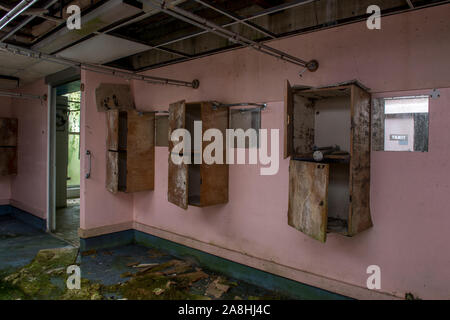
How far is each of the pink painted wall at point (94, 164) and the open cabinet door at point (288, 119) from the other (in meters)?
2.79

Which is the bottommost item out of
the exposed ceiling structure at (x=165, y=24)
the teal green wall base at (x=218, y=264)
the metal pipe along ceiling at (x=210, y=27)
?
the teal green wall base at (x=218, y=264)

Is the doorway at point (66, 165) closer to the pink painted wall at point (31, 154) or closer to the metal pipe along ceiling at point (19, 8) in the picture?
the pink painted wall at point (31, 154)

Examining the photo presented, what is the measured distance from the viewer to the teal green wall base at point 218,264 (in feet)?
9.36

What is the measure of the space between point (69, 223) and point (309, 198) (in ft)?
15.9

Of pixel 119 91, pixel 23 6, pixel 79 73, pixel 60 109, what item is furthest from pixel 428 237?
pixel 60 109

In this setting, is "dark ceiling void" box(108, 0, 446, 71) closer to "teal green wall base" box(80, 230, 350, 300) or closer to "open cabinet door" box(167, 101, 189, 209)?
"open cabinet door" box(167, 101, 189, 209)

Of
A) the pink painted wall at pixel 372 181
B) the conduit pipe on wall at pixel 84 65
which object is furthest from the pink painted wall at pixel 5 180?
the pink painted wall at pixel 372 181

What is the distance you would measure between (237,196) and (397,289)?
1.63 m

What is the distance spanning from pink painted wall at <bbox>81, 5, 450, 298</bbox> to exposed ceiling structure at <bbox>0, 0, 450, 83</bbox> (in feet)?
0.38

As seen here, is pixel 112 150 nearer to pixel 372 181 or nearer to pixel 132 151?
pixel 132 151

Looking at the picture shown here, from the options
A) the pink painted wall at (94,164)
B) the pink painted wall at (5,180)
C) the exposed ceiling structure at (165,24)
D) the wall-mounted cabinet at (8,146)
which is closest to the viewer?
the exposed ceiling structure at (165,24)

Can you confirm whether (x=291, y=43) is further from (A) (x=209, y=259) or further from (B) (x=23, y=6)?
(A) (x=209, y=259)

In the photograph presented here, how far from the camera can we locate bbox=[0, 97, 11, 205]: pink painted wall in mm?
6109

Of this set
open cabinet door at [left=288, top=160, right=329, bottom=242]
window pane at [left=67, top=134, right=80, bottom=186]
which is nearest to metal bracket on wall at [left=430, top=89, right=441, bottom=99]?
open cabinet door at [left=288, top=160, right=329, bottom=242]
